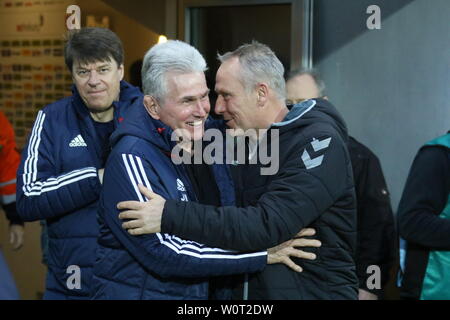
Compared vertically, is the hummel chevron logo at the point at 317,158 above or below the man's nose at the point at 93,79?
below

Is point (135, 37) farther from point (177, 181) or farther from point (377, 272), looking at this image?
point (177, 181)

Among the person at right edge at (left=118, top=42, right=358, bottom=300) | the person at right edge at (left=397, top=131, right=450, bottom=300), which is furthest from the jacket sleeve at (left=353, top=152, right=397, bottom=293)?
the person at right edge at (left=118, top=42, right=358, bottom=300)

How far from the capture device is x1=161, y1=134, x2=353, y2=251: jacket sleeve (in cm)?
250

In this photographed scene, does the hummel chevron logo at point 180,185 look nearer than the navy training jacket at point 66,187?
Yes

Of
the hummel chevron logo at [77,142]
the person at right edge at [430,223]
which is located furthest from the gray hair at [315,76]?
the hummel chevron logo at [77,142]

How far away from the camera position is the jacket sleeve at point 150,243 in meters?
2.47

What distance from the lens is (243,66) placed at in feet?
9.52

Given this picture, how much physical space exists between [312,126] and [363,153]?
4.95ft

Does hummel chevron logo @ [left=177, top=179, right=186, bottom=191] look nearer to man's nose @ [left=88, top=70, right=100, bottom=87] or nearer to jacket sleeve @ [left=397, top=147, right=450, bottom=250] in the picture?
man's nose @ [left=88, top=70, right=100, bottom=87]

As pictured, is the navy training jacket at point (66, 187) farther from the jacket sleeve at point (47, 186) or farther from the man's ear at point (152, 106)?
the man's ear at point (152, 106)

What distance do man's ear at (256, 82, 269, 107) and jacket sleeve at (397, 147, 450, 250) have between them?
1.04 meters
